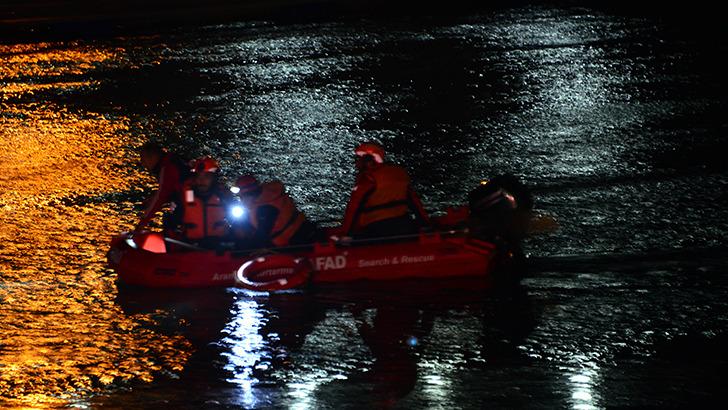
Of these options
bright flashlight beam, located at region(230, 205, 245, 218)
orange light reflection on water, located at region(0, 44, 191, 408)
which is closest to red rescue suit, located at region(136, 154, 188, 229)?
bright flashlight beam, located at region(230, 205, 245, 218)

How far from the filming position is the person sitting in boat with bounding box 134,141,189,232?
37.0ft

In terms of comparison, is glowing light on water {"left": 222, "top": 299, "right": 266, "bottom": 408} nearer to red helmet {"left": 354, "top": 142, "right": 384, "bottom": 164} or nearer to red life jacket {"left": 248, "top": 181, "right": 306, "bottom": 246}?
red life jacket {"left": 248, "top": 181, "right": 306, "bottom": 246}

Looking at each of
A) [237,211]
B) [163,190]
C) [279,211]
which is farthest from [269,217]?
[163,190]

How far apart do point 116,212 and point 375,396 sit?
243 inches

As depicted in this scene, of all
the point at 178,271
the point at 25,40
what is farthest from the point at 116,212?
the point at 25,40

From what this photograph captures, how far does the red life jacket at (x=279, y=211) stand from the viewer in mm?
10625

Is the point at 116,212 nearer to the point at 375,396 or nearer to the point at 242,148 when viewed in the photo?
the point at 242,148

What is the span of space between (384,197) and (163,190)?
242 cm

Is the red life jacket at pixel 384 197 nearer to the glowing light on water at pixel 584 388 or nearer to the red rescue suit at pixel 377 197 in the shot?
the red rescue suit at pixel 377 197

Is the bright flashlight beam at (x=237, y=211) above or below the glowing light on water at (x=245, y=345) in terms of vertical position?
above

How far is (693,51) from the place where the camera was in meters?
21.1

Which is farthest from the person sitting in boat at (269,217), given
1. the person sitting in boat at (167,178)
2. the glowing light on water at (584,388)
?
the glowing light on water at (584,388)

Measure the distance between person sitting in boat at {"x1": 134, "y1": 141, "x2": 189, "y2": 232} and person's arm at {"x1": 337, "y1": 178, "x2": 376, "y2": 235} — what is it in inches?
74.4

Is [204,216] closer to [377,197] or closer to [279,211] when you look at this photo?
[279,211]
